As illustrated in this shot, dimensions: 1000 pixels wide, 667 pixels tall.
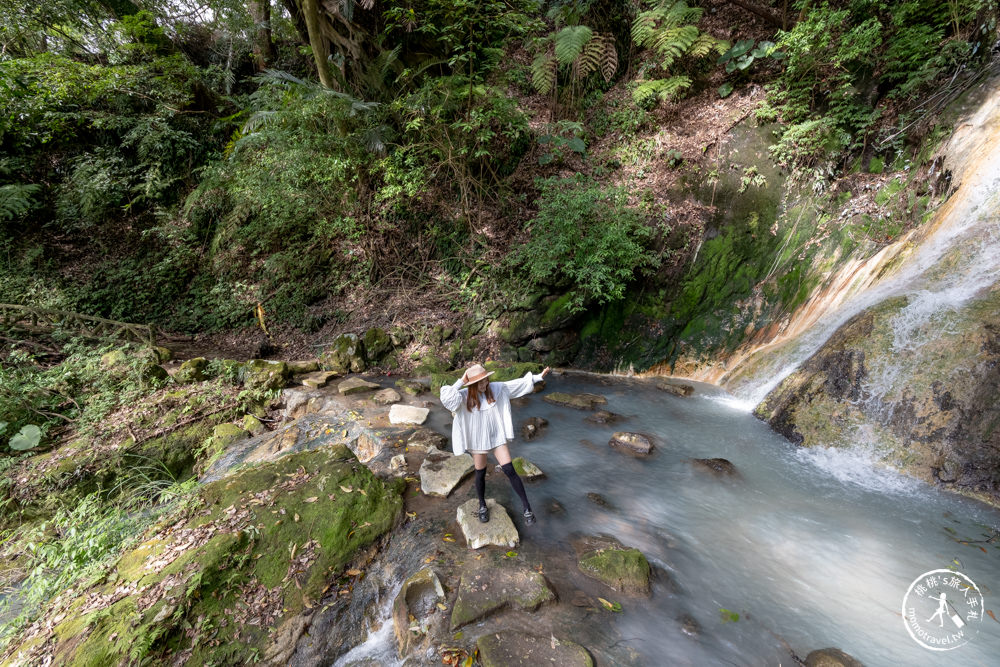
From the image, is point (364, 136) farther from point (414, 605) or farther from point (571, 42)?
point (414, 605)

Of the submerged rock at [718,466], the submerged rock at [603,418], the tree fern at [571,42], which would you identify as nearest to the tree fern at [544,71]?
the tree fern at [571,42]

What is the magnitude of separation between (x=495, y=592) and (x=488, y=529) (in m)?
0.62

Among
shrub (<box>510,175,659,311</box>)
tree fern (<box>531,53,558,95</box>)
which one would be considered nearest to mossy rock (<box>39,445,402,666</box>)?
shrub (<box>510,175,659,311</box>)

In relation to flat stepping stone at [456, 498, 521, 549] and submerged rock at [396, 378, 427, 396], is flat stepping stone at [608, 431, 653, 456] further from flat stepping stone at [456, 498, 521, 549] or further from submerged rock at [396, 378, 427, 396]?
submerged rock at [396, 378, 427, 396]

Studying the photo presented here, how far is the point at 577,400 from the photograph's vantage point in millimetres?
6605

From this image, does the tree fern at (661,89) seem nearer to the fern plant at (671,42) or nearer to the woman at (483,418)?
the fern plant at (671,42)

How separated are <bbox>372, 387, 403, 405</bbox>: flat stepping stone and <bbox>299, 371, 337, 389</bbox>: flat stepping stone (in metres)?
1.24

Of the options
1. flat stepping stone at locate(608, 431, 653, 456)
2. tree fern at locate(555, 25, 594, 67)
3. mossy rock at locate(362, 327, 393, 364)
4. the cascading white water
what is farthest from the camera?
tree fern at locate(555, 25, 594, 67)

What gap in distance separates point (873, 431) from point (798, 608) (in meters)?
3.10

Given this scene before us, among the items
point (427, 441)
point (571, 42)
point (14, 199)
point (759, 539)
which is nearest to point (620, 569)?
point (759, 539)

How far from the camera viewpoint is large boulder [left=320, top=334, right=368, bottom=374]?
8047 mm

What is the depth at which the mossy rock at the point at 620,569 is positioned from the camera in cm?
298

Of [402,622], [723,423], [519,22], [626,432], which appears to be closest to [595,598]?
[402,622]

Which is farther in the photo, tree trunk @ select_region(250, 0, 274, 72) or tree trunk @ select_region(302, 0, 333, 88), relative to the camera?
tree trunk @ select_region(250, 0, 274, 72)
